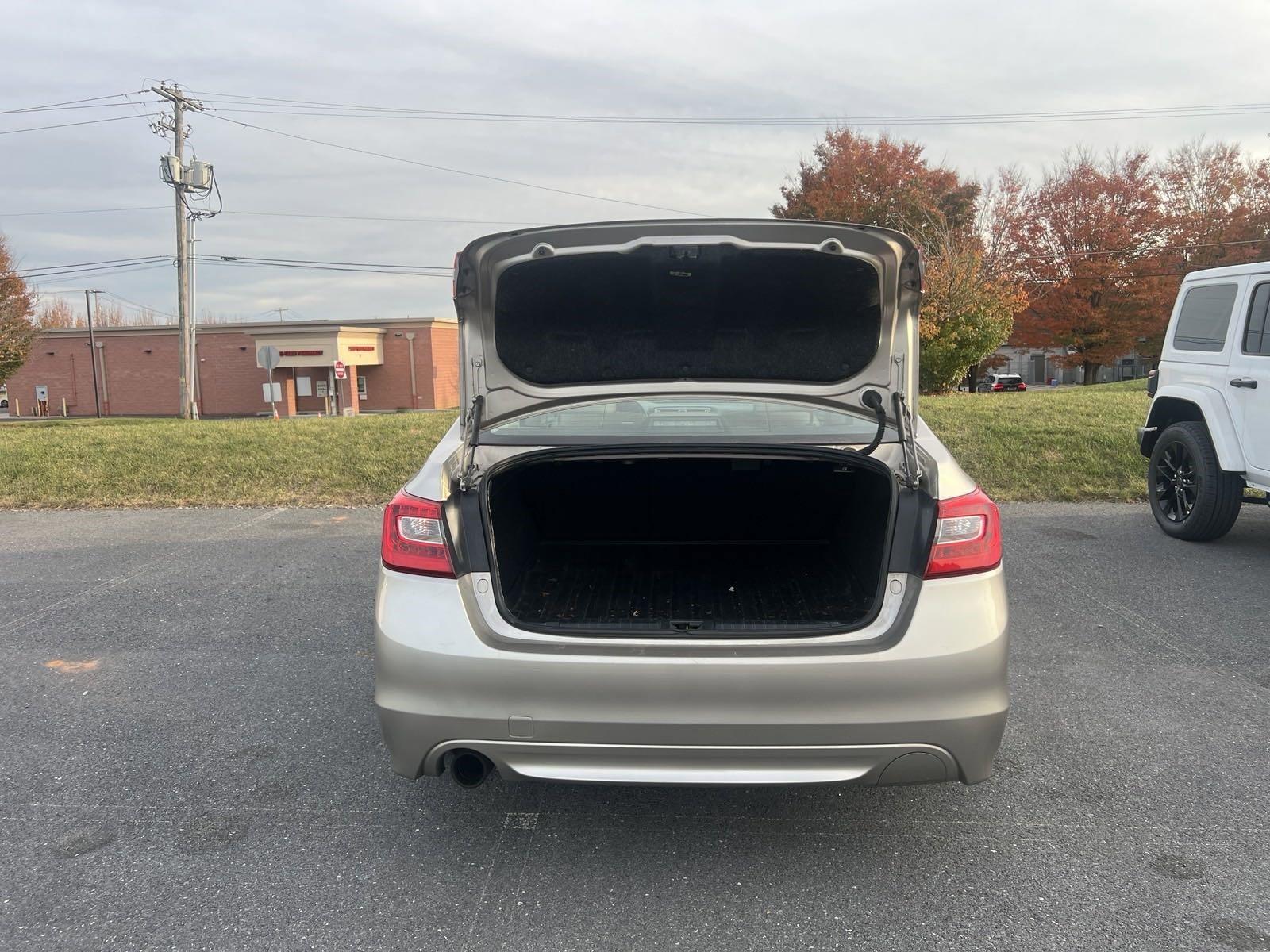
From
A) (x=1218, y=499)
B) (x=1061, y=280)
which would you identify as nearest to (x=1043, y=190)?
(x=1061, y=280)

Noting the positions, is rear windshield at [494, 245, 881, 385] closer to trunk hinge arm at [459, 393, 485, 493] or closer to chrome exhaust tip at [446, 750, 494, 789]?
trunk hinge arm at [459, 393, 485, 493]

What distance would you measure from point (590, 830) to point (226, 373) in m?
48.4

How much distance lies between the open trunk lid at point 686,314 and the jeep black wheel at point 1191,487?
14.5ft

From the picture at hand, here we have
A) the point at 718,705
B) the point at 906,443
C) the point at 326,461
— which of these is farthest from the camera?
the point at 326,461

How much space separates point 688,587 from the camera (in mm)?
3252

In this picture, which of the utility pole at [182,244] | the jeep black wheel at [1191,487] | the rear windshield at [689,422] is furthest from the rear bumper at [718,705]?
the utility pole at [182,244]

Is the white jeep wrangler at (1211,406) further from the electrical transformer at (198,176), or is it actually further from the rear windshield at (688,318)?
the electrical transformer at (198,176)

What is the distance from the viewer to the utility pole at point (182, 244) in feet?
88.6

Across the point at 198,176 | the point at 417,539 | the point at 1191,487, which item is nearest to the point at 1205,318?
the point at 1191,487

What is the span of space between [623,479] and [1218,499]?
483 centimetres

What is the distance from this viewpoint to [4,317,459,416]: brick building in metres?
43.8

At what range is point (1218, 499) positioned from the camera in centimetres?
619

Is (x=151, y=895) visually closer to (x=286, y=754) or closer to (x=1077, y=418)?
(x=286, y=754)

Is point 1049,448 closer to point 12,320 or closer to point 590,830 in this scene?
point 590,830
